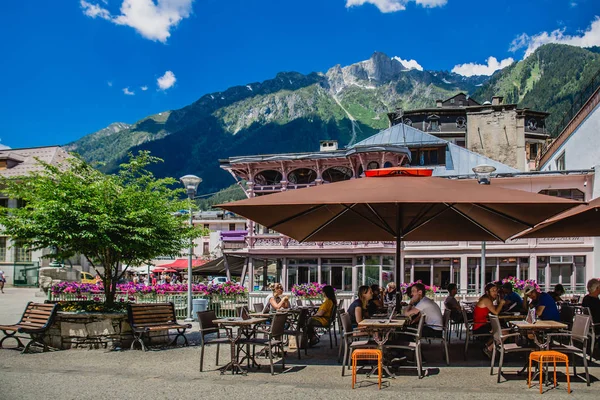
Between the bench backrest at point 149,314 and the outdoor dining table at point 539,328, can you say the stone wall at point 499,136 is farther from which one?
the outdoor dining table at point 539,328

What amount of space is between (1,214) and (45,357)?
3.66 meters

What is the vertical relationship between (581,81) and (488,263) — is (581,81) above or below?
above

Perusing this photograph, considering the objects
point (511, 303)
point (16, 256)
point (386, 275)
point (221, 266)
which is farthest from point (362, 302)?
point (16, 256)

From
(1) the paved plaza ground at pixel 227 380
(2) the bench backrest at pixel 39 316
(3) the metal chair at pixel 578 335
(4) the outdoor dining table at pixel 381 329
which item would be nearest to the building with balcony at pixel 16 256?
(2) the bench backrest at pixel 39 316

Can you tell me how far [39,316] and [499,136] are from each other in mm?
46650

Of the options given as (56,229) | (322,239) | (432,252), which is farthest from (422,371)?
(432,252)

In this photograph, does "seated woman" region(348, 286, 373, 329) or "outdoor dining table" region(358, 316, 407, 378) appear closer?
"outdoor dining table" region(358, 316, 407, 378)

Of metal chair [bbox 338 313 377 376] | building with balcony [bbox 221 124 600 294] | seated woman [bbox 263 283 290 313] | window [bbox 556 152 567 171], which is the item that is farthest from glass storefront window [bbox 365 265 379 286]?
metal chair [bbox 338 313 377 376]

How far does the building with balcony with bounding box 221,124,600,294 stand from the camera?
31.8 meters

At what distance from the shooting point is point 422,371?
952 cm

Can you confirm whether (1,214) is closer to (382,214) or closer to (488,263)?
(382,214)

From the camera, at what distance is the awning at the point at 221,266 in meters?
34.0

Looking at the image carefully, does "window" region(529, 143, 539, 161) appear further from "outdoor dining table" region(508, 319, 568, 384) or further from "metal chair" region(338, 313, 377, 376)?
"metal chair" region(338, 313, 377, 376)

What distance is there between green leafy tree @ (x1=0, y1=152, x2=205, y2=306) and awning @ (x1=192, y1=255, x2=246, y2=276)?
18328 millimetres
